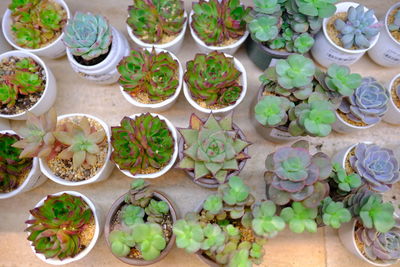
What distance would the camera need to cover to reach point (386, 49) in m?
1.66

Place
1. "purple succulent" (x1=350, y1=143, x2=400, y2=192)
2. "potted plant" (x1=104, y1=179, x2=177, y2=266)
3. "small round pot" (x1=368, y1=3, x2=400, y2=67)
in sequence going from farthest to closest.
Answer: "small round pot" (x1=368, y1=3, x2=400, y2=67)
"purple succulent" (x1=350, y1=143, x2=400, y2=192)
"potted plant" (x1=104, y1=179, x2=177, y2=266)

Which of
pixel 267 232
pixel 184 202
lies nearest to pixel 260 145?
pixel 184 202

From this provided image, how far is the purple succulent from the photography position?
1372mm

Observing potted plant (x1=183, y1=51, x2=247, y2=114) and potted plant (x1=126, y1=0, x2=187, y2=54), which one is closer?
potted plant (x1=183, y1=51, x2=247, y2=114)

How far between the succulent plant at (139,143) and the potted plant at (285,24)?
560 millimetres

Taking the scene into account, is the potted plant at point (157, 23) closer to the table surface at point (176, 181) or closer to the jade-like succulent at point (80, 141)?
the table surface at point (176, 181)

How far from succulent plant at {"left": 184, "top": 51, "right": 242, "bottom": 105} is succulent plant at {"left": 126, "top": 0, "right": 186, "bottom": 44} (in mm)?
270

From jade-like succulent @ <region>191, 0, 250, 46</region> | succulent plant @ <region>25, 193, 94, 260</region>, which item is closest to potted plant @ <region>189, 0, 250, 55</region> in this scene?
jade-like succulent @ <region>191, 0, 250, 46</region>

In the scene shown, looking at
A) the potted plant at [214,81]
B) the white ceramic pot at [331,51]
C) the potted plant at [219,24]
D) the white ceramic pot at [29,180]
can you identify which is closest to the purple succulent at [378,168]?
the white ceramic pot at [331,51]

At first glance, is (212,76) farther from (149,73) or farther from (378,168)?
(378,168)

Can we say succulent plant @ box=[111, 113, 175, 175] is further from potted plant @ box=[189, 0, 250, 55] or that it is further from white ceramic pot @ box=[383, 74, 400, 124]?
white ceramic pot @ box=[383, 74, 400, 124]

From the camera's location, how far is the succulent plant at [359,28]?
1547 millimetres

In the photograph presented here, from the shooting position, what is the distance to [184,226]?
1099mm

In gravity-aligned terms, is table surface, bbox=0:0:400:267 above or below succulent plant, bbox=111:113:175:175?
below
